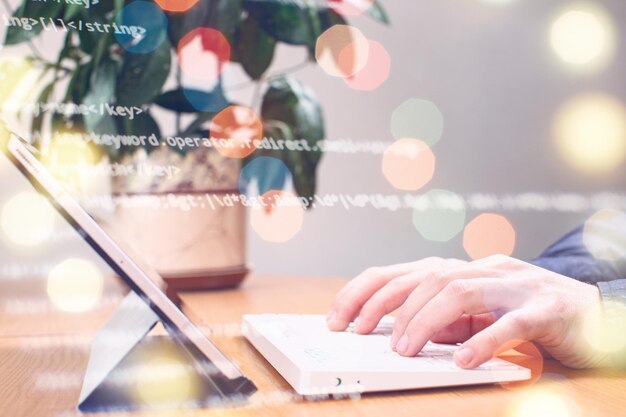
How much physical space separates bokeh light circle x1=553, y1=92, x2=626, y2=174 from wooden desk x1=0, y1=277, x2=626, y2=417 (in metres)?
1.49

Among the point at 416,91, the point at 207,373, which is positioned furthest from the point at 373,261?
the point at 207,373

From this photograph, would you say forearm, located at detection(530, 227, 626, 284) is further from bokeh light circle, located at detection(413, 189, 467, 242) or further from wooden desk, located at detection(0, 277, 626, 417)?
bokeh light circle, located at detection(413, 189, 467, 242)

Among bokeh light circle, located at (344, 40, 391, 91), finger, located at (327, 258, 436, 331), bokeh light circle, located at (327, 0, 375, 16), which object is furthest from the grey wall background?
finger, located at (327, 258, 436, 331)

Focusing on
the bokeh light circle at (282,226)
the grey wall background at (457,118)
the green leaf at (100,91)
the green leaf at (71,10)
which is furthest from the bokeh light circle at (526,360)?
the grey wall background at (457,118)

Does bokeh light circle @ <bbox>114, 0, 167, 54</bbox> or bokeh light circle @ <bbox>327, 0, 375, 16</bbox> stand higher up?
bokeh light circle @ <bbox>327, 0, 375, 16</bbox>

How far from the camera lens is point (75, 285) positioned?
46.1 inches

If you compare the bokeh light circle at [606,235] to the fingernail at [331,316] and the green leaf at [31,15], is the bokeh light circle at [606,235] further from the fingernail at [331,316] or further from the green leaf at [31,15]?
the green leaf at [31,15]

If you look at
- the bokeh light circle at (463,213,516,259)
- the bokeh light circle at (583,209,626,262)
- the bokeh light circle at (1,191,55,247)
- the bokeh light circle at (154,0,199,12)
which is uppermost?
the bokeh light circle at (154,0,199,12)

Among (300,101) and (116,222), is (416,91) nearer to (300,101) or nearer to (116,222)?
(300,101)

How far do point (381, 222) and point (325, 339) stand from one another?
3.59ft

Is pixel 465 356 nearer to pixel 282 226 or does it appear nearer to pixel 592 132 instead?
pixel 282 226

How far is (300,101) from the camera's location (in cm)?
105

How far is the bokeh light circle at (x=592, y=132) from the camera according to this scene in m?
1.91

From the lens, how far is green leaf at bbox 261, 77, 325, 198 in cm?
105
